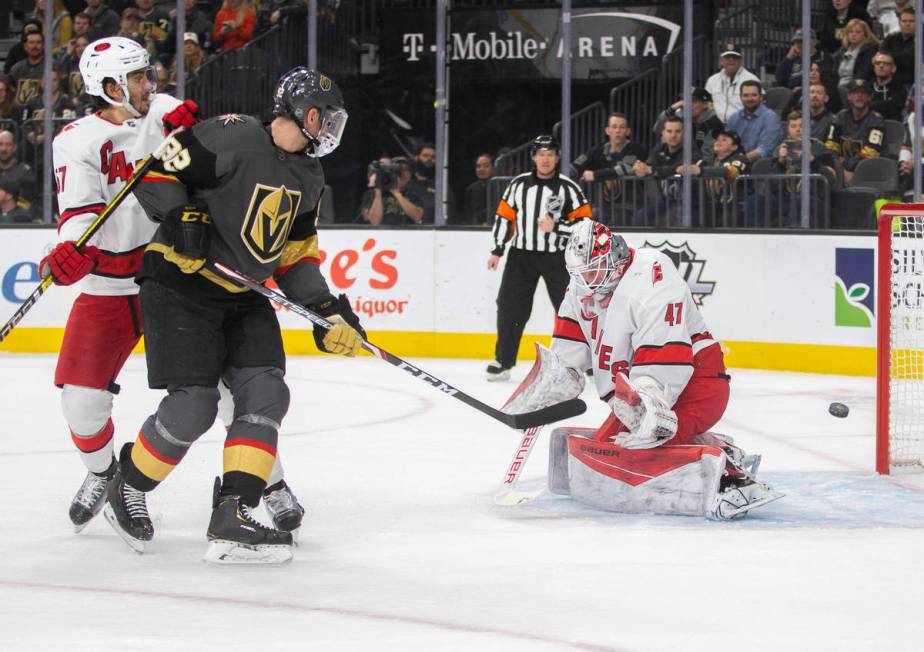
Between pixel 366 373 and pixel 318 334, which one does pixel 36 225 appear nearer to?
pixel 366 373

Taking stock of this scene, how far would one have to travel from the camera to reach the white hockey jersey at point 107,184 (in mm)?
3699

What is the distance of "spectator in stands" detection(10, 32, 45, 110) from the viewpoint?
9.71 m

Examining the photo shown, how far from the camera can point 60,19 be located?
10.8m

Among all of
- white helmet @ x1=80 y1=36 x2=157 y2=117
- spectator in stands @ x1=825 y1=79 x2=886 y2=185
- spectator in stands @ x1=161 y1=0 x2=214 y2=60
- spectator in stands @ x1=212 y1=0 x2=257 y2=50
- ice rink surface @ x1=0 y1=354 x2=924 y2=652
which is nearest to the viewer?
ice rink surface @ x1=0 y1=354 x2=924 y2=652

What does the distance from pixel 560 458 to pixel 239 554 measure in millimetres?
1183

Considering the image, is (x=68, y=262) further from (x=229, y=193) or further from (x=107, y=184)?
(x=229, y=193)

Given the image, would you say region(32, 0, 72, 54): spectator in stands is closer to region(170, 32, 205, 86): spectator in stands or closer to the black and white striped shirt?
region(170, 32, 205, 86): spectator in stands

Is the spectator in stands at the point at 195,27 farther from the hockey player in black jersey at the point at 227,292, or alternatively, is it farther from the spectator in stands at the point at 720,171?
the hockey player in black jersey at the point at 227,292

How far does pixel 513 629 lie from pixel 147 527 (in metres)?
1.08

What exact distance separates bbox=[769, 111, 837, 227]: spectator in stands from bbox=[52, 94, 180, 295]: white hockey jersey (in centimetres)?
489

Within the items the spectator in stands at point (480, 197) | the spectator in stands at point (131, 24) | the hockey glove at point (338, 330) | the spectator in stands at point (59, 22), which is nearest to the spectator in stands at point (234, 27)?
the spectator in stands at point (131, 24)

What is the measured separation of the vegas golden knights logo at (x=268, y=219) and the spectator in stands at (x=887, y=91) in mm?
5629

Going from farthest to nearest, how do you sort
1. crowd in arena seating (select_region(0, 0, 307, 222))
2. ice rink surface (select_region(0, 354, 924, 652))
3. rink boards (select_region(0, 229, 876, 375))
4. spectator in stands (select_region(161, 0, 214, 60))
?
spectator in stands (select_region(161, 0, 214, 60)) → crowd in arena seating (select_region(0, 0, 307, 222)) → rink boards (select_region(0, 229, 876, 375)) → ice rink surface (select_region(0, 354, 924, 652))

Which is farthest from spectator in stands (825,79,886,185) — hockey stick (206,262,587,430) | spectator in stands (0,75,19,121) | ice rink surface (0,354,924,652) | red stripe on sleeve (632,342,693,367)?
spectator in stands (0,75,19,121)
